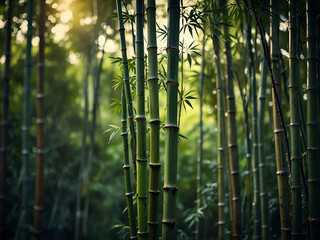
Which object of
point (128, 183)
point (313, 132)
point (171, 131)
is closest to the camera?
point (171, 131)

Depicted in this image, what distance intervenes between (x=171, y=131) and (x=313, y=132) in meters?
0.60

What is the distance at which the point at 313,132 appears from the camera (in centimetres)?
125

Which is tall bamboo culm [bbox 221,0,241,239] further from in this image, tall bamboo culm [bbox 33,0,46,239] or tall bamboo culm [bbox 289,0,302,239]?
tall bamboo culm [bbox 33,0,46,239]

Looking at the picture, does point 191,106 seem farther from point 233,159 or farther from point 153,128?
point 233,159

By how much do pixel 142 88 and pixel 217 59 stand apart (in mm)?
856

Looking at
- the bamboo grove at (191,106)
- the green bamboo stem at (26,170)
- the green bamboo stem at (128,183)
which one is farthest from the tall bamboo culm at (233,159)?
the green bamboo stem at (26,170)

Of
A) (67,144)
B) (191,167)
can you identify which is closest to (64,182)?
(67,144)

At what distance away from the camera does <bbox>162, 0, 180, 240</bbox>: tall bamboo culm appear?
114cm

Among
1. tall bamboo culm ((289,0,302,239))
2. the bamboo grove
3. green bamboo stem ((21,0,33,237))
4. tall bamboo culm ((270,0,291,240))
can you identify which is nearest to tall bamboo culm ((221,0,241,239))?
the bamboo grove

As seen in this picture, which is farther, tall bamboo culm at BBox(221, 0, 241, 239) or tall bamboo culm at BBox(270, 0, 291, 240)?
tall bamboo culm at BBox(221, 0, 241, 239)

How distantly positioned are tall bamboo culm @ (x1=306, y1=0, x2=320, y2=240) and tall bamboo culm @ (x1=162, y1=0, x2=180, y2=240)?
567mm

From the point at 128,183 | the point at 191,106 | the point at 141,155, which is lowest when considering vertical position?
the point at 128,183

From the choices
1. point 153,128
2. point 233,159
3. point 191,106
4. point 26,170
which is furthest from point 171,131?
point 233,159

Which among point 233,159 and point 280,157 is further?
point 233,159
